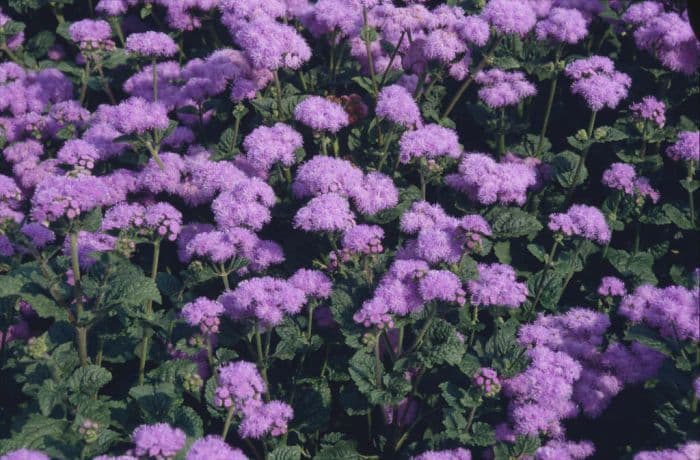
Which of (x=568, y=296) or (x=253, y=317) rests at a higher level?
(x=253, y=317)

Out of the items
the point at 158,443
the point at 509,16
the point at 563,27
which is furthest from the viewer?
the point at 563,27

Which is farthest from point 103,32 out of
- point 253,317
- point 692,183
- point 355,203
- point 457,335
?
point 692,183

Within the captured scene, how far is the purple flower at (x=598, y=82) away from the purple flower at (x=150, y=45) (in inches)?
133

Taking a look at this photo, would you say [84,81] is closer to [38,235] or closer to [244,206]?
[38,235]

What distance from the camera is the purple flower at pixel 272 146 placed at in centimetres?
552

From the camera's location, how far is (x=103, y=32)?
22.4 ft

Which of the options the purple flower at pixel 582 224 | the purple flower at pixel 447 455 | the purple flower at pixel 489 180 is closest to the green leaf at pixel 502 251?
the purple flower at pixel 489 180

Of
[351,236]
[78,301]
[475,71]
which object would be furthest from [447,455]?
[475,71]

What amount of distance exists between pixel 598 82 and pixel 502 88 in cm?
75

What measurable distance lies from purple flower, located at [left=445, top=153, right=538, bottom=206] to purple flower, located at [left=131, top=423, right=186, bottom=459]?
2.82 metres

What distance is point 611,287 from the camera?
531cm

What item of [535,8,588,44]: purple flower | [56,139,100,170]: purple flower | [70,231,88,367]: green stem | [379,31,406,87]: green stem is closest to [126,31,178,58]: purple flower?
[56,139,100,170]: purple flower

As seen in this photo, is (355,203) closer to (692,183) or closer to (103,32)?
(692,183)

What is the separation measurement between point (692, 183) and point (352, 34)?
302 cm
